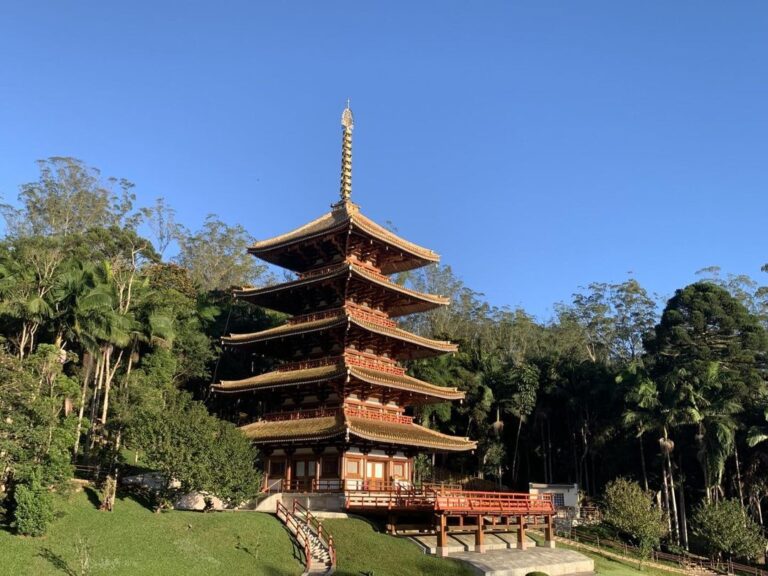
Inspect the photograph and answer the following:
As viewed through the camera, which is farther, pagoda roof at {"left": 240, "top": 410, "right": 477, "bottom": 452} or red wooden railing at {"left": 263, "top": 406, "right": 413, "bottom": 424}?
red wooden railing at {"left": 263, "top": 406, "right": 413, "bottom": 424}

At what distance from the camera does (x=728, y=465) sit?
166ft

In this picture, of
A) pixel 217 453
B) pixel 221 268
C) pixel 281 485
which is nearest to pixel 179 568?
pixel 217 453

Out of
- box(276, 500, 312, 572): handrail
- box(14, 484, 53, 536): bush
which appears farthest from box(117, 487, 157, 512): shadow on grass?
box(14, 484, 53, 536): bush

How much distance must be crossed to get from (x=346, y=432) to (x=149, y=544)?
11.0 m

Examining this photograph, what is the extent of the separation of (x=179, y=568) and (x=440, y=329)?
5424cm

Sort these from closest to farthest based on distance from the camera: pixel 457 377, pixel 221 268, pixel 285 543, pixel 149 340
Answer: pixel 285 543 → pixel 149 340 → pixel 457 377 → pixel 221 268

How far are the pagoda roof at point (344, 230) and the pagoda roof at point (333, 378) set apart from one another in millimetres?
7764

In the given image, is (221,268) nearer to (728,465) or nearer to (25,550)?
(728,465)

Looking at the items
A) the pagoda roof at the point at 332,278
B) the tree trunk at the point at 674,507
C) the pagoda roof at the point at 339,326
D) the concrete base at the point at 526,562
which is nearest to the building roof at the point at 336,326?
the pagoda roof at the point at 339,326

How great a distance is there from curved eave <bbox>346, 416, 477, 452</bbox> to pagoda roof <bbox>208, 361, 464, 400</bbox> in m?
2.07

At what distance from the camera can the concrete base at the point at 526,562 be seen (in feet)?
90.0

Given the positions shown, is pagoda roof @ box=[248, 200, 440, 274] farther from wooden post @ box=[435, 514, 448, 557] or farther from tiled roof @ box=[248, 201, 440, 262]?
wooden post @ box=[435, 514, 448, 557]

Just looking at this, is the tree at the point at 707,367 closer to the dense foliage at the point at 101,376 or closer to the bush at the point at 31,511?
the dense foliage at the point at 101,376

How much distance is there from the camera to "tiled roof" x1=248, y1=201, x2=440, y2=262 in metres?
39.1
